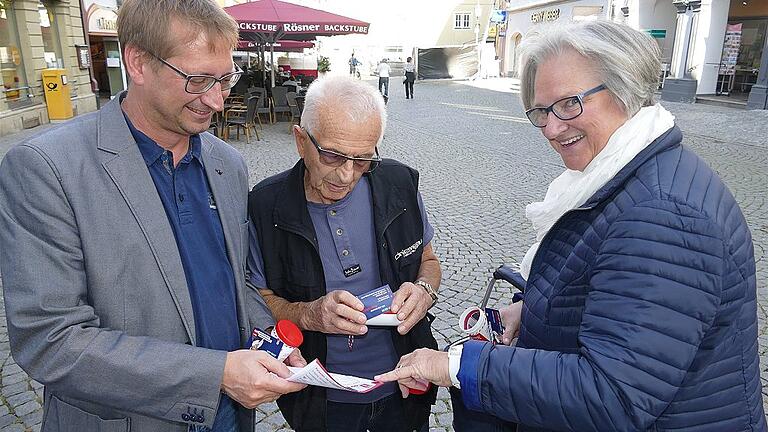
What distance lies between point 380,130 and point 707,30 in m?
20.9

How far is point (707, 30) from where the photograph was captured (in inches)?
732

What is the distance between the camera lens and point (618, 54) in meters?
1.41

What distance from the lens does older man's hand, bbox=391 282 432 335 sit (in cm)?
188

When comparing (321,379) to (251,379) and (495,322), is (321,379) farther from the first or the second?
(495,322)

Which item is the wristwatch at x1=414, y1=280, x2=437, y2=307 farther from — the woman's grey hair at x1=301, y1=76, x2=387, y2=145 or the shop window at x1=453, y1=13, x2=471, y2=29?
the shop window at x1=453, y1=13, x2=471, y2=29

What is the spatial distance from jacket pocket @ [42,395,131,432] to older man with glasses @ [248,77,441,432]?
66 centimetres

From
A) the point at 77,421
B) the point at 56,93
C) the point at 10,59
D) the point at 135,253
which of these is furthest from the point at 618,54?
the point at 56,93

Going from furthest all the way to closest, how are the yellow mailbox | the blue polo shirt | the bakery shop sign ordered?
the bakery shop sign, the yellow mailbox, the blue polo shirt

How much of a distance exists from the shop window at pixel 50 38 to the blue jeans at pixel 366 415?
1660 cm

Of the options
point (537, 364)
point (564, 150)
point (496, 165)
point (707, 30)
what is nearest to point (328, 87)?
point (564, 150)

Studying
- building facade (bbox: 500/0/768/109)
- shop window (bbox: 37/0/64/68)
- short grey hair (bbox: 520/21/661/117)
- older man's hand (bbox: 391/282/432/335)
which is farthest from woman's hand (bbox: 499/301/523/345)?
building facade (bbox: 500/0/768/109)

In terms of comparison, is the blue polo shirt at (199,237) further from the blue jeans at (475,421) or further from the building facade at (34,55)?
the building facade at (34,55)

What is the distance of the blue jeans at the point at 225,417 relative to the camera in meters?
1.84

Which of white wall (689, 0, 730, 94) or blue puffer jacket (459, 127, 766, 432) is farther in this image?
white wall (689, 0, 730, 94)
